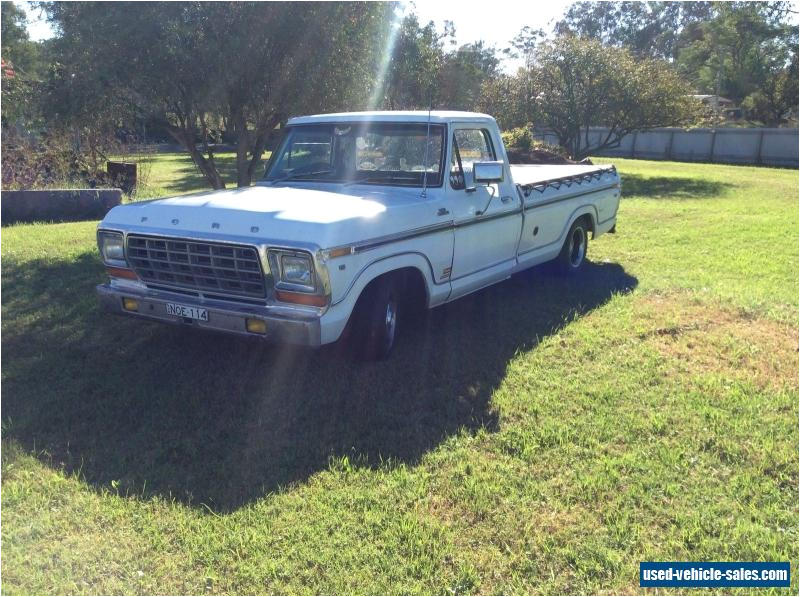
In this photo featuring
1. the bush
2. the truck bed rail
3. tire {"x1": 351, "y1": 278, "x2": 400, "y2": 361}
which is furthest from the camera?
the bush

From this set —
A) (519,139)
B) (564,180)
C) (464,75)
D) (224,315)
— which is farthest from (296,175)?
(464,75)

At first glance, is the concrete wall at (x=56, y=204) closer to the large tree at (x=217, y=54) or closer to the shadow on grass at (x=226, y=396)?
the large tree at (x=217, y=54)

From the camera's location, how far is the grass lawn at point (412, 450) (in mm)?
3123

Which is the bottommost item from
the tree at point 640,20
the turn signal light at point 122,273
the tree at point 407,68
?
the turn signal light at point 122,273

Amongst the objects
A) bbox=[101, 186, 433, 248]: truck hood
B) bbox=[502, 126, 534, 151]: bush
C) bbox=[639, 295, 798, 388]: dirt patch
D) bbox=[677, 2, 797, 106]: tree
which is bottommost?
bbox=[639, 295, 798, 388]: dirt patch

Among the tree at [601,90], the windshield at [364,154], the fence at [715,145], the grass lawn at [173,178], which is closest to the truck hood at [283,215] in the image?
the windshield at [364,154]

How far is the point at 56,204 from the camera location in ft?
38.5

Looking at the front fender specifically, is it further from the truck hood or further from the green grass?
the green grass

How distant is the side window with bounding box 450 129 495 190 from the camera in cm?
574

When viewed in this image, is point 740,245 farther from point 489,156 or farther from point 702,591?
point 702,591

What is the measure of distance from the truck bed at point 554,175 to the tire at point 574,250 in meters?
0.53

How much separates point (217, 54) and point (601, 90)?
52.0ft

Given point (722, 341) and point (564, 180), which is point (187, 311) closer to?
point (722, 341)

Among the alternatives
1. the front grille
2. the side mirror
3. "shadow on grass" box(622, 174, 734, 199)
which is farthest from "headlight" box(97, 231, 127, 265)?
"shadow on grass" box(622, 174, 734, 199)
